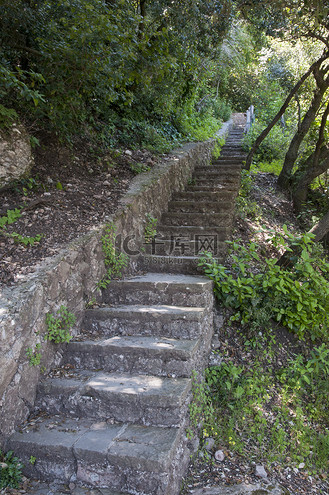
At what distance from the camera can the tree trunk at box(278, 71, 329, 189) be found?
7.05m

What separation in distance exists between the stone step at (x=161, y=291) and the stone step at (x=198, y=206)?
1808mm

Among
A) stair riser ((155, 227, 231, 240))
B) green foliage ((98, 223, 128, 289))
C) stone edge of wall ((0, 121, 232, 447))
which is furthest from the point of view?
stair riser ((155, 227, 231, 240))

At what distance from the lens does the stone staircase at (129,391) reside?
2.21m

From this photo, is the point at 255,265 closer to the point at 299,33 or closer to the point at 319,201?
the point at 319,201

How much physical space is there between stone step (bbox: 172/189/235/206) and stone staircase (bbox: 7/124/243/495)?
1.85m

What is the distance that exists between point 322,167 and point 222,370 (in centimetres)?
505

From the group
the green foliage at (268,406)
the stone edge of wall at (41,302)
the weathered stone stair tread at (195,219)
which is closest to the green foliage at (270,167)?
the weathered stone stair tread at (195,219)

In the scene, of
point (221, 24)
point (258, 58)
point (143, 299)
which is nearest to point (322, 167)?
point (221, 24)

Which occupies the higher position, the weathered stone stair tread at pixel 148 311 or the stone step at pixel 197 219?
the stone step at pixel 197 219

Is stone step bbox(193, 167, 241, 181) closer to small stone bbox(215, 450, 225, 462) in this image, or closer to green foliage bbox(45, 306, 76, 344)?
green foliage bbox(45, 306, 76, 344)

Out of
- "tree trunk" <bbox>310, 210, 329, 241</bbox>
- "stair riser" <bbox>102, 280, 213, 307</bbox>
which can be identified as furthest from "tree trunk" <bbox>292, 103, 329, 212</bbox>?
"stair riser" <bbox>102, 280, 213, 307</bbox>

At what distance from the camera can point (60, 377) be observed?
2.81m

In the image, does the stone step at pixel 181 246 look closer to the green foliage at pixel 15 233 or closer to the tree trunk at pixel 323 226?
the tree trunk at pixel 323 226

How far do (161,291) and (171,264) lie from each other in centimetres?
66
